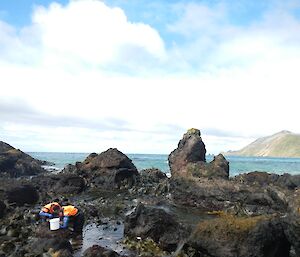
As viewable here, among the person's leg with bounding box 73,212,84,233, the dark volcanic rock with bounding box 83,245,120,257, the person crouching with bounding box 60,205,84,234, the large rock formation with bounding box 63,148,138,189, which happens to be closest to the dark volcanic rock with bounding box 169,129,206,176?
the large rock formation with bounding box 63,148,138,189

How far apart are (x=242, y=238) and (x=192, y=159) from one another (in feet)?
89.4

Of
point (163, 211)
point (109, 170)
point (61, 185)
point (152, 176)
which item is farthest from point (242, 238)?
point (152, 176)

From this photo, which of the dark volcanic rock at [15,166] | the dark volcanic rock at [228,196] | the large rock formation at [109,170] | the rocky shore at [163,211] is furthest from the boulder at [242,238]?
the dark volcanic rock at [15,166]

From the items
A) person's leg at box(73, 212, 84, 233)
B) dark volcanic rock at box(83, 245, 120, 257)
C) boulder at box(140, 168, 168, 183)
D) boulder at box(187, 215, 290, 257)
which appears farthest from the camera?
boulder at box(140, 168, 168, 183)

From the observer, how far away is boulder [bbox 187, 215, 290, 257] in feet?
46.7

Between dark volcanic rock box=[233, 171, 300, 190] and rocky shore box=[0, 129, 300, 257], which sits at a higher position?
dark volcanic rock box=[233, 171, 300, 190]

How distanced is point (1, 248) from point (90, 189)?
2319cm

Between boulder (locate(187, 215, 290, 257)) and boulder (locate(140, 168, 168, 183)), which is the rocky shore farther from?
Result: boulder (locate(140, 168, 168, 183))

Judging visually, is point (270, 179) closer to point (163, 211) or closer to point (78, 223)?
point (163, 211)

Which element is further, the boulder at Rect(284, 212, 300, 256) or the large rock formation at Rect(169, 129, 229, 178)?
the large rock formation at Rect(169, 129, 229, 178)

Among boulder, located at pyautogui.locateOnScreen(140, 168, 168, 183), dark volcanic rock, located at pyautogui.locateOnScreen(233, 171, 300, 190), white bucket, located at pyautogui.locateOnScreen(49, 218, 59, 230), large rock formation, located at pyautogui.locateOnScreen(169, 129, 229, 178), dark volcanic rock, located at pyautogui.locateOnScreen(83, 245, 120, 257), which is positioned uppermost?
large rock formation, located at pyautogui.locateOnScreen(169, 129, 229, 178)

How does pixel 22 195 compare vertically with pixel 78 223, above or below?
above

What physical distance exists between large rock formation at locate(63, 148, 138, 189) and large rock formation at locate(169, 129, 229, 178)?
214 inches

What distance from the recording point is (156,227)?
18.5 m
